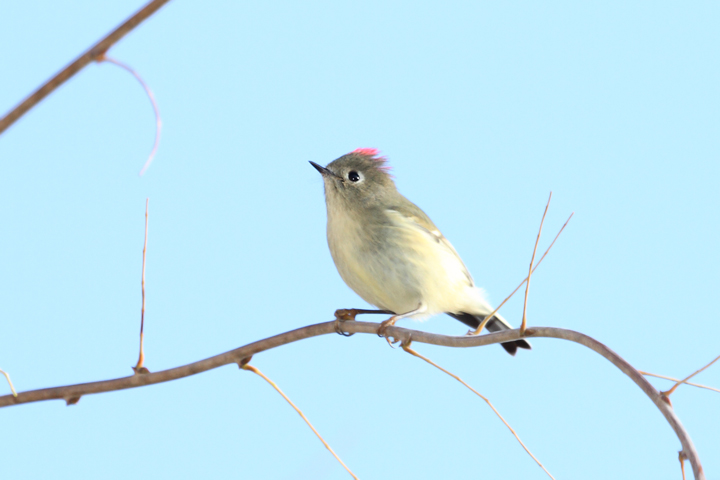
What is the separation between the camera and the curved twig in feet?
3.62

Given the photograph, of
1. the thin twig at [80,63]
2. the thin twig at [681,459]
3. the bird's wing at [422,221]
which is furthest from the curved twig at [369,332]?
the bird's wing at [422,221]

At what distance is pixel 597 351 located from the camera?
48.3 inches

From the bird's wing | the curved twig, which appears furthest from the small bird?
the curved twig

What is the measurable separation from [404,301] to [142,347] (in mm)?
1368

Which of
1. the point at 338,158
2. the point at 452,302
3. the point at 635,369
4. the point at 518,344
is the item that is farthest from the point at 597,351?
the point at 338,158

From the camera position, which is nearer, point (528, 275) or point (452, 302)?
point (528, 275)

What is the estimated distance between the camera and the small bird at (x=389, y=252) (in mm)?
2832

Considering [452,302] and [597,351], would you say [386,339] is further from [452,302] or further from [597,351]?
[597,351]

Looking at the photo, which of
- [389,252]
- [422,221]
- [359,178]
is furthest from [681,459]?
[359,178]

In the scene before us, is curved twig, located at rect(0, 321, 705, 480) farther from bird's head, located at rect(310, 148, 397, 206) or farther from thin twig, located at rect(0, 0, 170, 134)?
bird's head, located at rect(310, 148, 397, 206)

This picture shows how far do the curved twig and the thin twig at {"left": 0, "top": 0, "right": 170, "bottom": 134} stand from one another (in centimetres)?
91

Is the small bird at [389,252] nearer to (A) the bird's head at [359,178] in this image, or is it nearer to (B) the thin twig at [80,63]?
(A) the bird's head at [359,178]

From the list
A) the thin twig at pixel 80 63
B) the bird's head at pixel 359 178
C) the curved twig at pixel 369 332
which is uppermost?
the thin twig at pixel 80 63

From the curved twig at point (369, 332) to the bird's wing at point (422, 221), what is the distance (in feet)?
3.70
